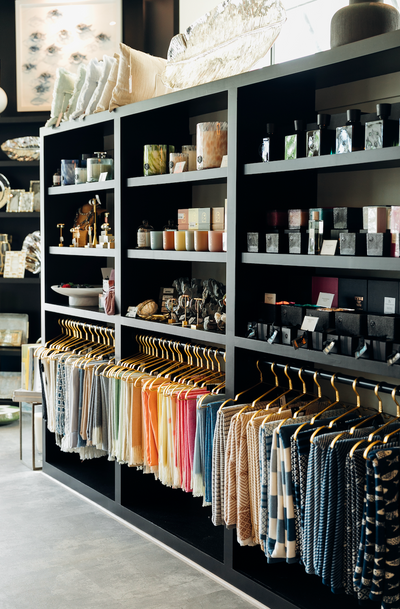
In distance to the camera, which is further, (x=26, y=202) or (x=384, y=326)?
(x=26, y=202)

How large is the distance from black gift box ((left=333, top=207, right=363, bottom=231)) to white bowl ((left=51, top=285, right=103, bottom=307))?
2.05m

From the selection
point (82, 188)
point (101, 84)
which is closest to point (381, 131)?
point (101, 84)

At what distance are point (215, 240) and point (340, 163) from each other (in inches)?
34.2

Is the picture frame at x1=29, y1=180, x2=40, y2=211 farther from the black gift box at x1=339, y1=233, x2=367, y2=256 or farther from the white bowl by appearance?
the black gift box at x1=339, y1=233, x2=367, y2=256

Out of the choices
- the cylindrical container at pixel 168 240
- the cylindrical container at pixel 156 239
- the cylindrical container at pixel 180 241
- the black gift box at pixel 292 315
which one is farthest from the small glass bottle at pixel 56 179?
the black gift box at pixel 292 315

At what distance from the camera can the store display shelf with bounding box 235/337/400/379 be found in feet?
7.70

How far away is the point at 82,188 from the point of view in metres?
4.17

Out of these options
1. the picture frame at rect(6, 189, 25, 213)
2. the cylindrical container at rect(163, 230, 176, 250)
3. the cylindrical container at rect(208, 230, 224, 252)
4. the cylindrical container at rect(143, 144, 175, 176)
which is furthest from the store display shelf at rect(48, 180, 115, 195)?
the picture frame at rect(6, 189, 25, 213)

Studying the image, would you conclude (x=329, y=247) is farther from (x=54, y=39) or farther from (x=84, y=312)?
(x=54, y=39)

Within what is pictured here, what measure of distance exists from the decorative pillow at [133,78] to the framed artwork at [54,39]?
1.91 metres

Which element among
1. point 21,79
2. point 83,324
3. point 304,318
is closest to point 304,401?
point 304,318

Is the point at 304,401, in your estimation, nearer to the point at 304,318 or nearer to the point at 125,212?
the point at 304,318

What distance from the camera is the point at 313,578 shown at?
300cm

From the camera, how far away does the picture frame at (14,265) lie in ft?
19.8
